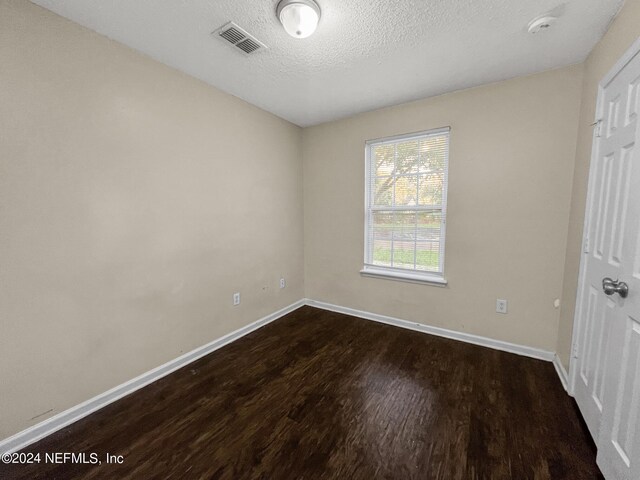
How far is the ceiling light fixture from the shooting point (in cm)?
140

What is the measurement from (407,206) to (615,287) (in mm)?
1801

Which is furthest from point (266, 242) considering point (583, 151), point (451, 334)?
point (583, 151)

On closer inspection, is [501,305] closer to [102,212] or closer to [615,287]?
[615,287]

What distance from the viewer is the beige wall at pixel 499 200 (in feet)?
6.89

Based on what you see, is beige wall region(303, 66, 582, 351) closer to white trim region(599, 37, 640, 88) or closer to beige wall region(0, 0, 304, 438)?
white trim region(599, 37, 640, 88)

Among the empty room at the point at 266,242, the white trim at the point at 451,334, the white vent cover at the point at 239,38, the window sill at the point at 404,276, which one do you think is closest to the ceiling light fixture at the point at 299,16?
the empty room at the point at 266,242

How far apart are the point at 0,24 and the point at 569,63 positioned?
3.67 m

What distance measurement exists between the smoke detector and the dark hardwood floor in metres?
A: 2.45

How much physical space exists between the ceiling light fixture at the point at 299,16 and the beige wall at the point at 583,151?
5.49 ft

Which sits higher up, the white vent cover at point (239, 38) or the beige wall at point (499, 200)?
the white vent cover at point (239, 38)

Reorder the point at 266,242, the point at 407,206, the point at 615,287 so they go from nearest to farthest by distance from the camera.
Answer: the point at 615,287 → the point at 407,206 → the point at 266,242

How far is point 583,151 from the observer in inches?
72.5

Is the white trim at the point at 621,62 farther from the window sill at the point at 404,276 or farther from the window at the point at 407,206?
the window sill at the point at 404,276

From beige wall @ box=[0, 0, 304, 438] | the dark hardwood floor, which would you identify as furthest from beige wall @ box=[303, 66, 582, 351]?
beige wall @ box=[0, 0, 304, 438]
